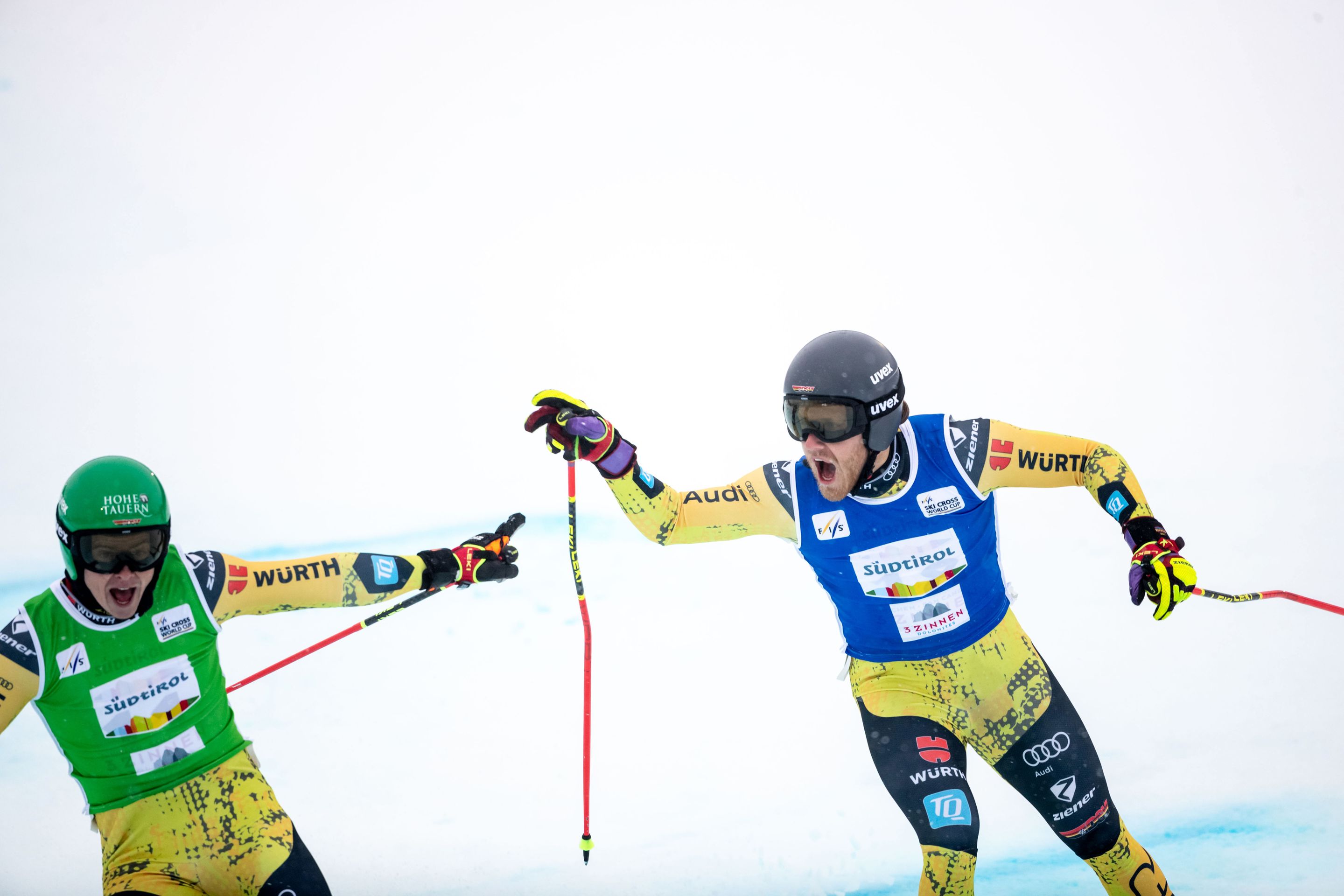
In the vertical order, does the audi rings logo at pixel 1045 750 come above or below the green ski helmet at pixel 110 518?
below

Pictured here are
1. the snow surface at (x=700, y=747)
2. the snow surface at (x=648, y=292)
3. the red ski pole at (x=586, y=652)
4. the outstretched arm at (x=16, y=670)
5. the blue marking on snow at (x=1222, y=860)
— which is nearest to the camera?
the outstretched arm at (x=16, y=670)

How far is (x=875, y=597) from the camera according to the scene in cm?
281

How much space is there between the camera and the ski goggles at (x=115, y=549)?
2.49 metres

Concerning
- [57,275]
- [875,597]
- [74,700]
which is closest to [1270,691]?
[875,597]

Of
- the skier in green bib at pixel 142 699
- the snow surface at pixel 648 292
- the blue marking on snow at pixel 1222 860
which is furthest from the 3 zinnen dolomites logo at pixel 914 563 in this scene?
the snow surface at pixel 648 292

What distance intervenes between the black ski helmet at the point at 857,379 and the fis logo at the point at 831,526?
187mm

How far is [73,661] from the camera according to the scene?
2535mm

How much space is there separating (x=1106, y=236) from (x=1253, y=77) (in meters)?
1.49

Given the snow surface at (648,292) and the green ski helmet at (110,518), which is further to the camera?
the snow surface at (648,292)

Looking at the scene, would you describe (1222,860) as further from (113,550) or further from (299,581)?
(113,550)

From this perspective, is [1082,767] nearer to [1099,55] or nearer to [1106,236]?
[1106,236]

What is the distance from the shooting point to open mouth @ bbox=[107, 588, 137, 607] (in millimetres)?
2543

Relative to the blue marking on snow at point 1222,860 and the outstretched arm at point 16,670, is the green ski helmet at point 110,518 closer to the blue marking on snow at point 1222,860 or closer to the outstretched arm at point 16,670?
the outstretched arm at point 16,670

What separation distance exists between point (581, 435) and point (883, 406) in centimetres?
84
